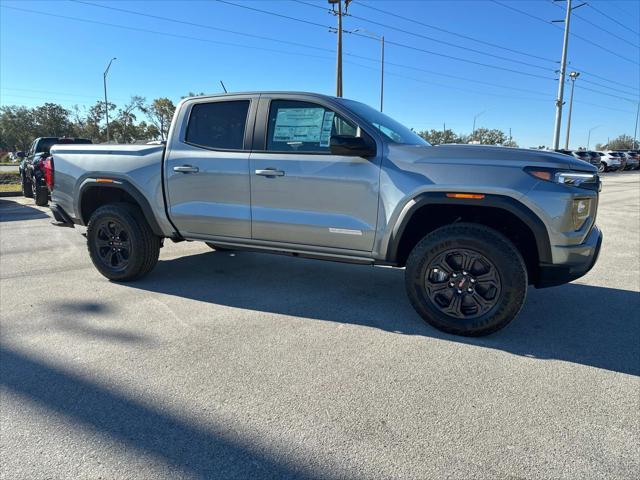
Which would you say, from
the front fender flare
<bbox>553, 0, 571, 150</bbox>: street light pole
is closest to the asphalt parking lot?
the front fender flare

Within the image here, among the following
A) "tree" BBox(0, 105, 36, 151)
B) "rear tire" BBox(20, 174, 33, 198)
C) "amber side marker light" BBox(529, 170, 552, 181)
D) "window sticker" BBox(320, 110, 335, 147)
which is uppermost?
"tree" BBox(0, 105, 36, 151)

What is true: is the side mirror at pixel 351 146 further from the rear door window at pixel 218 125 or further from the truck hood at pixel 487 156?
the rear door window at pixel 218 125

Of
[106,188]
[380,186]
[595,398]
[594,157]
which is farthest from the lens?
[594,157]

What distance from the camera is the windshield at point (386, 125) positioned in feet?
13.1

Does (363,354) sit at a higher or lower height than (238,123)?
lower

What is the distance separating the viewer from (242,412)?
2537 mm

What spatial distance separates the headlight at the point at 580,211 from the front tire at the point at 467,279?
0.47 metres

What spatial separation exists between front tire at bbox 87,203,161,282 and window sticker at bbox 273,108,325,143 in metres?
1.84

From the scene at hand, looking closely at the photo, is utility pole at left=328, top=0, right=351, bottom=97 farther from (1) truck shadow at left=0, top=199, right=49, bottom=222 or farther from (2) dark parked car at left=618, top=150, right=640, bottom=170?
(2) dark parked car at left=618, top=150, right=640, bottom=170

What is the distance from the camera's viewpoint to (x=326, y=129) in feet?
13.2

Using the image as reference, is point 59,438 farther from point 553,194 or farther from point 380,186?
point 553,194

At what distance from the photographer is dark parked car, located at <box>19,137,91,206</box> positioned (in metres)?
11.5

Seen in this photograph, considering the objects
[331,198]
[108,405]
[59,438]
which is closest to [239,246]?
[331,198]

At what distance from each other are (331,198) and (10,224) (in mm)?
8115
